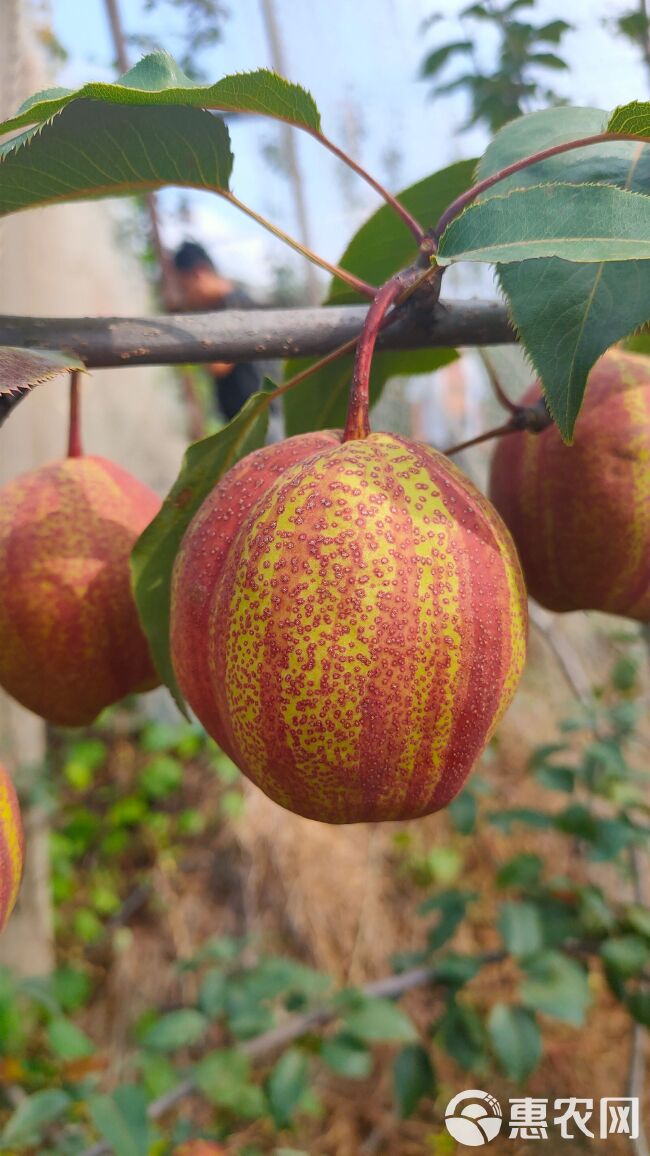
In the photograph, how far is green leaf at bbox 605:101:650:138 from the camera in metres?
0.43

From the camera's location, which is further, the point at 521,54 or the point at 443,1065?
the point at 443,1065

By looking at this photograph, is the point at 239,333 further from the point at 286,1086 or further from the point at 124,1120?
the point at 286,1086

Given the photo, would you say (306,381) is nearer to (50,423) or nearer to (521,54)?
(521,54)

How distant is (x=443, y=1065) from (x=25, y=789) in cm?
118

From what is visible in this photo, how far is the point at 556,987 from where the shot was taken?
3.63 feet

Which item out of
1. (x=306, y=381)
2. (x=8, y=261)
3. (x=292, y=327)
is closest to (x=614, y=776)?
(x=306, y=381)

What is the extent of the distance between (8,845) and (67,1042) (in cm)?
91

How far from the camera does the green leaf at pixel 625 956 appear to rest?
113 centimetres

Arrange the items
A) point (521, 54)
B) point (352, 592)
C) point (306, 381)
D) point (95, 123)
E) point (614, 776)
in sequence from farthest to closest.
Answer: point (521, 54) < point (614, 776) < point (306, 381) < point (95, 123) < point (352, 592)

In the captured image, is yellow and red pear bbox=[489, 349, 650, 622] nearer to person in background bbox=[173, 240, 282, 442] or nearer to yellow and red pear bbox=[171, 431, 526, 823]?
yellow and red pear bbox=[171, 431, 526, 823]

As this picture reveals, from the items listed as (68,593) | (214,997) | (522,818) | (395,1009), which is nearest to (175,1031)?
(214,997)

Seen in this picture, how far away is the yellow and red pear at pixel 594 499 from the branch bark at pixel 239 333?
0.09 m

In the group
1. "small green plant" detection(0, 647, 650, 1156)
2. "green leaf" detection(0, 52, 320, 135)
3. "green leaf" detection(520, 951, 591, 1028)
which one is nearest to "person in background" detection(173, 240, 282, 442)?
"small green plant" detection(0, 647, 650, 1156)

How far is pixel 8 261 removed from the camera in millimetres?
2062
